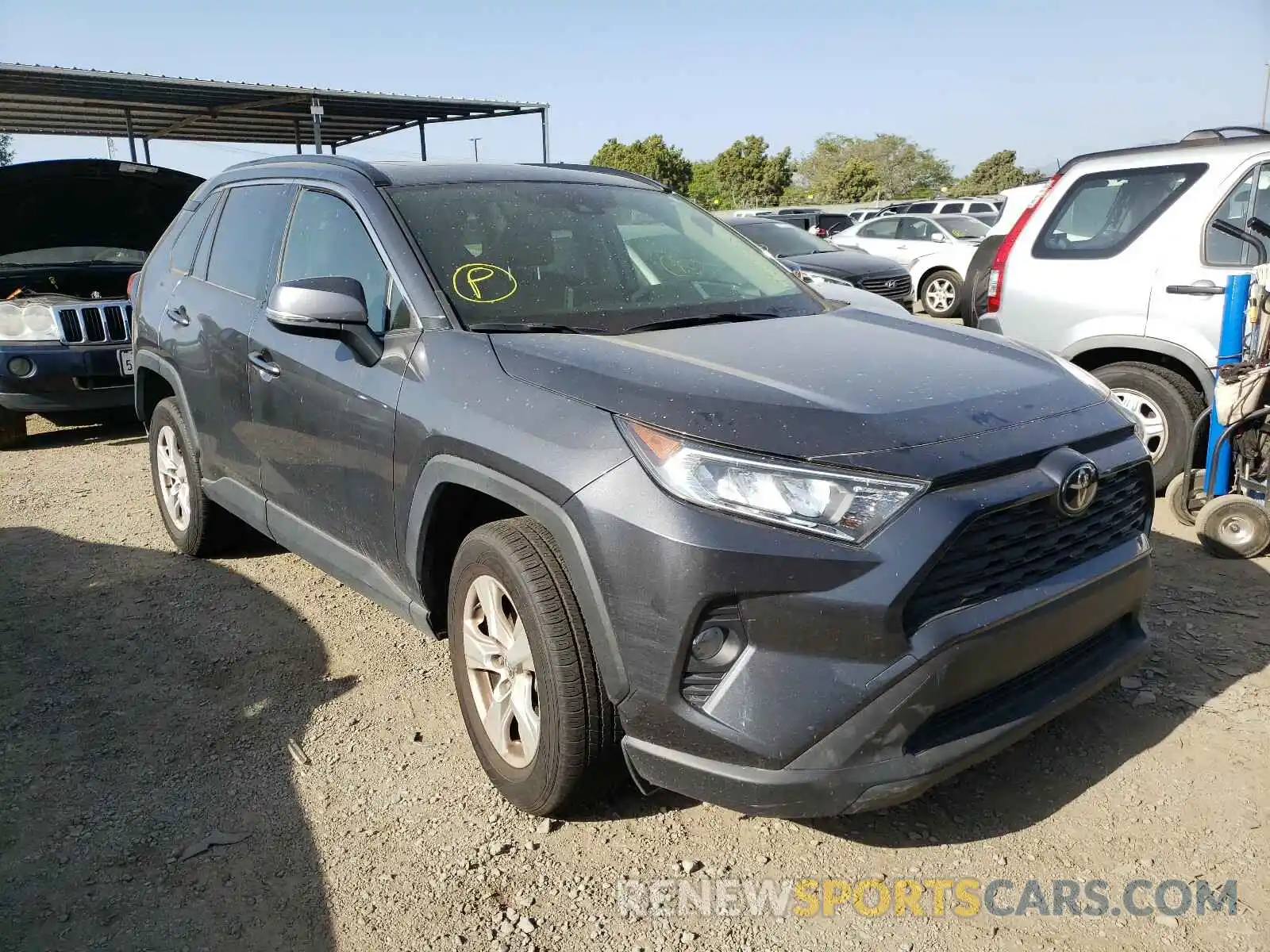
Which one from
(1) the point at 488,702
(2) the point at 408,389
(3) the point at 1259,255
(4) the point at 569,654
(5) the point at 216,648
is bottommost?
(5) the point at 216,648

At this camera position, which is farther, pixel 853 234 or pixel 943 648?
pixel 853 234

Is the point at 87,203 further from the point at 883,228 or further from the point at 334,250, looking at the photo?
the point at 883,228

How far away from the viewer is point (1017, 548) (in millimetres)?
2287

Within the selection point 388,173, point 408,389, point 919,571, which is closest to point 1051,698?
point 919,571

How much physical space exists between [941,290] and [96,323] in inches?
431

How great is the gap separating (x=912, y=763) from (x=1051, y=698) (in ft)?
1.68

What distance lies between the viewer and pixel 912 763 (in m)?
2.16

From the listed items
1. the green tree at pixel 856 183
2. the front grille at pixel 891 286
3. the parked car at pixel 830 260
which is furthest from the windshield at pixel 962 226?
the green tree at pixel 856 183

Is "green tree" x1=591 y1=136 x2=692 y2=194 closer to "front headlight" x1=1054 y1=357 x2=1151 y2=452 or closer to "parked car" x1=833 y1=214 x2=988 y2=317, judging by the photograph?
"parked car" x1=833 y1=214 x2=988 y2=317

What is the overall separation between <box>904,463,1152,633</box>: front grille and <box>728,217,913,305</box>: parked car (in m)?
9.71

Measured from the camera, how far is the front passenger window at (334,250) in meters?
3.09

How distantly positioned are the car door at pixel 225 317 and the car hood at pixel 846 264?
869cm

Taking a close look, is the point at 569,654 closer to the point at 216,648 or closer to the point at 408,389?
the point at 408,389

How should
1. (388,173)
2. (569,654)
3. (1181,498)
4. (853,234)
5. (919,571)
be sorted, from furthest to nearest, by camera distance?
1. (853,234)
2. (1181,498)
3. (388,173)
4. (569,654)
5. (919,571)
